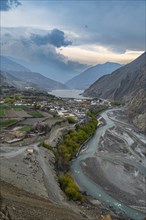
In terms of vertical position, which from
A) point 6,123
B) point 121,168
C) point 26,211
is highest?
point 6,123

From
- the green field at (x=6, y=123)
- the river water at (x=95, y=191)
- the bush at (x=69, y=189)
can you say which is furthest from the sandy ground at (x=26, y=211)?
the green field at (x=6, y=123)

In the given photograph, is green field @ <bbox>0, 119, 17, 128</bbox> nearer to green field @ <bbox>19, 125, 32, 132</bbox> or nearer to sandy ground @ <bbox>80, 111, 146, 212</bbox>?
green field @ <bbox>19, 125, 32, 132</bbox>

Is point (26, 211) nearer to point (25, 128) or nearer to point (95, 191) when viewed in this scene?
point (95, 191)

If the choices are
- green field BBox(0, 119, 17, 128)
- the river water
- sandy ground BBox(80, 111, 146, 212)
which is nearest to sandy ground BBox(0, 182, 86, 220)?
the river water

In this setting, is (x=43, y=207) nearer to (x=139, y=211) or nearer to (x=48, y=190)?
(x=48, y=190)

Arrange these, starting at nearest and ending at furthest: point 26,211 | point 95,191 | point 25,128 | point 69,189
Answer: point 26,211
point 69,189
point 95,191
point 25,128

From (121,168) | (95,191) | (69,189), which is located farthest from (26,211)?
(121,168)

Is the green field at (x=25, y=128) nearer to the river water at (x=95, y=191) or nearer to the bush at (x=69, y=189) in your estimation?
the river water at (x=95, y=191)

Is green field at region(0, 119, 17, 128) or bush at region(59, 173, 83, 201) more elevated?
green field at region(0, 119, 17, 128)
